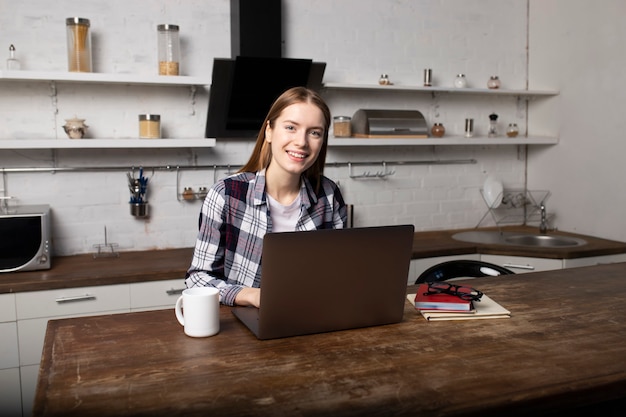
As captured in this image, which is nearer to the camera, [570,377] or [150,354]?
[570,377]

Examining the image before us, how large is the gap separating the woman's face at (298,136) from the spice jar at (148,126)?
1.42 meters

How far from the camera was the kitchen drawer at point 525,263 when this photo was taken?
10.8ft

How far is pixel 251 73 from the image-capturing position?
317 centimetres

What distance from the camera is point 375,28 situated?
3812 millimetres

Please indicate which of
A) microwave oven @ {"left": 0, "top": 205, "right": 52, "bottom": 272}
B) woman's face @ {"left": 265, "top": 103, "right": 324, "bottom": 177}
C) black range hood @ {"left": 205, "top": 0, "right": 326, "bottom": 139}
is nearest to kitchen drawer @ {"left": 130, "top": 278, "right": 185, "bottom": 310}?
microwave oven @ {"left": 0, "top": 205, "right": 52, "bottom": 272}

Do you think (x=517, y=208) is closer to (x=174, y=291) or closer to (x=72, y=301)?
(x=174, y=291)

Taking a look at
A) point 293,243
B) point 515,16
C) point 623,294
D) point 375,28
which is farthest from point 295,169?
point 515,16

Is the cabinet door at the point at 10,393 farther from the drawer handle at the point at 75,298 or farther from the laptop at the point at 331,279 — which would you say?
the laptop at the point at 331,279

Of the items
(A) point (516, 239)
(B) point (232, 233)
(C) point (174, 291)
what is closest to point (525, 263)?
(A) point (516, 239)

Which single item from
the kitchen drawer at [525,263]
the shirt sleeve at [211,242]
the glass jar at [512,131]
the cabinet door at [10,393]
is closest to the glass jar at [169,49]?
the shirt sleeve at [211,242]

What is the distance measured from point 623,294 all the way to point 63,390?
1.65 m

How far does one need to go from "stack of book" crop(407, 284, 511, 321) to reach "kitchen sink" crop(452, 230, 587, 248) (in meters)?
2.01

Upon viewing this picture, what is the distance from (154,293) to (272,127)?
1.22 m

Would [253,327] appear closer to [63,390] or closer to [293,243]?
[293,243]
